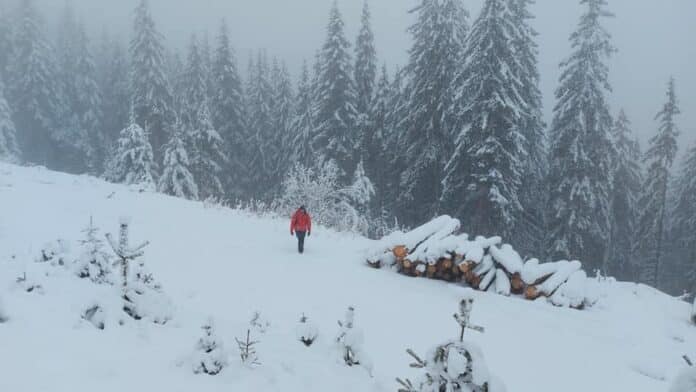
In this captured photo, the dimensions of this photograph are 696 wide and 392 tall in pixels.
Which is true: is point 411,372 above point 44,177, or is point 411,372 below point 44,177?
below

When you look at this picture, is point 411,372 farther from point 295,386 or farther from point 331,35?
point 331,35

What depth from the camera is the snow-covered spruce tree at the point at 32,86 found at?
41.3m

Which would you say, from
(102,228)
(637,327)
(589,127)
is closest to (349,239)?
(102,228)

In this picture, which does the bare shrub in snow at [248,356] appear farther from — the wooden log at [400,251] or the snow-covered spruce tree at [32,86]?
the snow-covered spruce tree at [32,86]

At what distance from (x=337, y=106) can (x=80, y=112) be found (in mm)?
31379

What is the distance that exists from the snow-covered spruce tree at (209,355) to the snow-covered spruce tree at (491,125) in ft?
54.1

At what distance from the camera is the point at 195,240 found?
447 inches

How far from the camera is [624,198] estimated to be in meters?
33.3

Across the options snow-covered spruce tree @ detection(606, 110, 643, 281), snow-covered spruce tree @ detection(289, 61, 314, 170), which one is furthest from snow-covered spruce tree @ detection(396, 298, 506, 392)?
snow-covered spruce tree @ detection(606, 110, 643, 281)

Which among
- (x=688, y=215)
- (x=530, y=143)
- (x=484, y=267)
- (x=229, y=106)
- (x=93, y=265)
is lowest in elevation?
(x=484, y=267)

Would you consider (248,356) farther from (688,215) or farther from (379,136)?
(688,215)

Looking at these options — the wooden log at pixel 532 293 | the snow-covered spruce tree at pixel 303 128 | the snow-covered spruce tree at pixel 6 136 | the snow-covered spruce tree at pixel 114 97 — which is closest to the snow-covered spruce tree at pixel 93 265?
the wooden log at pixel 532 293

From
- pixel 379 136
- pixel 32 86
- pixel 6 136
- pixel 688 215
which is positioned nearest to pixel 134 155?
pixel 379 136

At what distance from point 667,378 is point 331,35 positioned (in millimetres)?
26815
